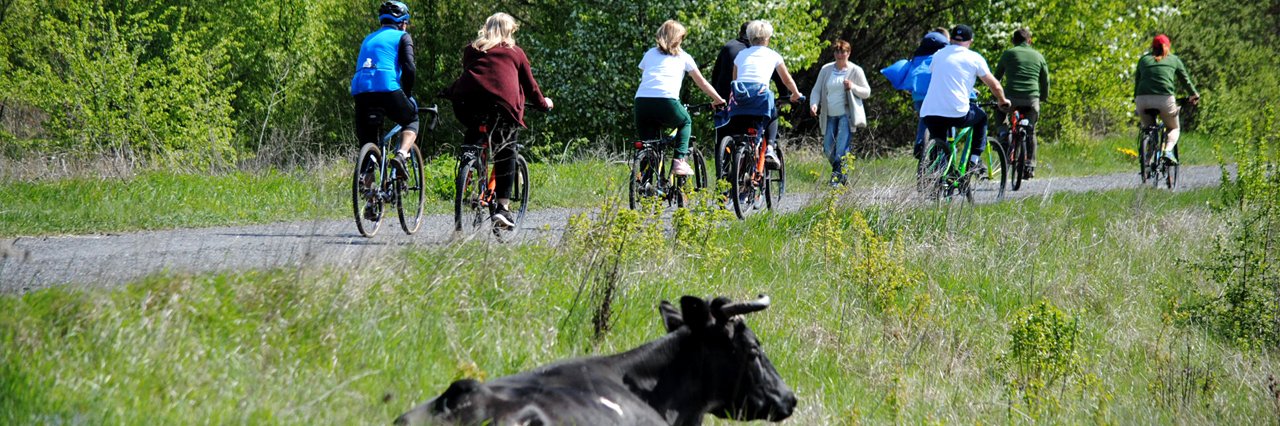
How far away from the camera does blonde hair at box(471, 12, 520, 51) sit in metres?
9.50

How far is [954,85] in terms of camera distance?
13.1m

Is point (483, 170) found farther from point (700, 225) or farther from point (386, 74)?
point (700, 225)

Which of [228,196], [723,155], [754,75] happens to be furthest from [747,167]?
[228,196]

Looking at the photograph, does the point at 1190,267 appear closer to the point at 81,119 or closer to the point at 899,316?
the point at 899,316

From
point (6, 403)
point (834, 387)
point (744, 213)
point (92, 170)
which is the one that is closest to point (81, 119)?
point (92, 170)

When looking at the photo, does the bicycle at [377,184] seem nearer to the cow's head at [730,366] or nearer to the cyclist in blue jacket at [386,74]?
the cyclist in blue jacket at [386,74]

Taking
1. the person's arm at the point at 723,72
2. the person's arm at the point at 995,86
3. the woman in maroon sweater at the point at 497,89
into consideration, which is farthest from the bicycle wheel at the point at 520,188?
the person's arm at the point at 995,86

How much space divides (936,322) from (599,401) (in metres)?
5.34

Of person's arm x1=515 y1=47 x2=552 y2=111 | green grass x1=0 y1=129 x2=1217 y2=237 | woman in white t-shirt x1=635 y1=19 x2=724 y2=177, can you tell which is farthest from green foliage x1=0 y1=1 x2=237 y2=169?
person's arm x1=515 y1=47 x2=552 y2=111

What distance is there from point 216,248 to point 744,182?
5083mm


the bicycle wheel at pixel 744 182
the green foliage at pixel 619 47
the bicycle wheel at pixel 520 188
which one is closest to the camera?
the bicycle wheel at pixel 520 188

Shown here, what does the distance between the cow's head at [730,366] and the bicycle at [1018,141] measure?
11723mm

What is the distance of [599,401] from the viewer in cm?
468

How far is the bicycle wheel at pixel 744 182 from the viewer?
11838 mm
